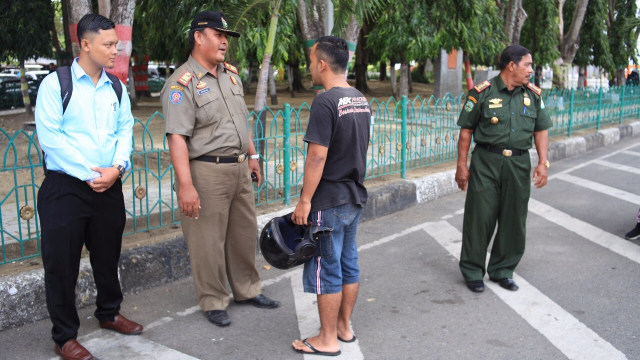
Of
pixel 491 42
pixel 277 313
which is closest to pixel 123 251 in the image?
pixel 277 313

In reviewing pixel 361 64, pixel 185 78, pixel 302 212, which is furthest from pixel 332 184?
pixel 361 64

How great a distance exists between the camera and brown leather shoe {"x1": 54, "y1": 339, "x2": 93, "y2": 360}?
3.41 m

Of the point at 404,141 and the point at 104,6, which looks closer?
the point at 104,6

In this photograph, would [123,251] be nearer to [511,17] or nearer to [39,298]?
[39,298]

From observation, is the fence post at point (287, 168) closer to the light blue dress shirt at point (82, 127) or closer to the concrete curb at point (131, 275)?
the concrete curb at point (131, 275)

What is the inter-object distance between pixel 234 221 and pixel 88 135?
1134 mm

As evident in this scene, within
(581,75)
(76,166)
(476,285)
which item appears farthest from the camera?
(581,75)

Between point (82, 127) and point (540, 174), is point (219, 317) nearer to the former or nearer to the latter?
point (82, 127)

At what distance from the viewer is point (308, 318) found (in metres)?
4.11

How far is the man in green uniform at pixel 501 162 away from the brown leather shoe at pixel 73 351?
272 centimetres

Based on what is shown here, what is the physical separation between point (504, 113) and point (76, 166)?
2.91 meters

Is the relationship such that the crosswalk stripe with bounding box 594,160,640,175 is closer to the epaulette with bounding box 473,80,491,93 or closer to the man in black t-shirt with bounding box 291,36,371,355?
the epaulette with bounding box 473,80,491,93

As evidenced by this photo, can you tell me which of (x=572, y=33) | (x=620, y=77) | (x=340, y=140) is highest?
(x=572, y=33)

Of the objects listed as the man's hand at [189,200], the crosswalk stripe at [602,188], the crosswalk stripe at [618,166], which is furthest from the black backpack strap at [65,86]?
the crosswalk stripe at [618,166]
